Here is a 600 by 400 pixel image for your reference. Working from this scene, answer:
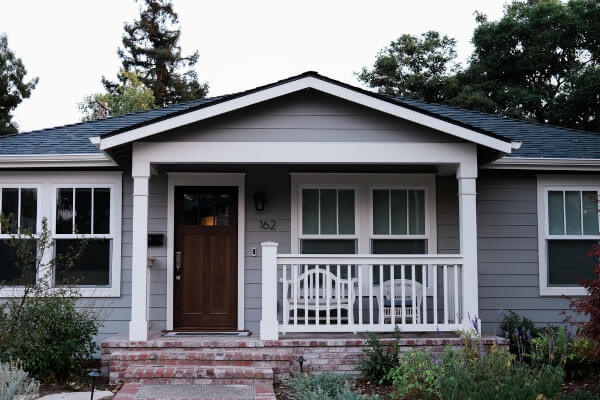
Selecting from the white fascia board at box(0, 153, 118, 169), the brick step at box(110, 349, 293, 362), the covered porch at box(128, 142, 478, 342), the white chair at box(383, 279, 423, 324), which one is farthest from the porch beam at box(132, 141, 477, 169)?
the brick step at box(110, 349, 293, 362)

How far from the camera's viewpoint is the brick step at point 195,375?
6359mm

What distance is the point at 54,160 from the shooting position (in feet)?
26.8

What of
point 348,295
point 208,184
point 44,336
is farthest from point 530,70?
point 44,336

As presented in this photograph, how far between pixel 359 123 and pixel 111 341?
3.86 meters

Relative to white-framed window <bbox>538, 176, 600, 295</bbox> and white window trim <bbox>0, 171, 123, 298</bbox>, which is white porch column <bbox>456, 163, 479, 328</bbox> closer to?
white-framed window <bbox>538, 176, 600, 295</bbox>

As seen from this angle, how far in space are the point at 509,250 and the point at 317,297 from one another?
3148 mm

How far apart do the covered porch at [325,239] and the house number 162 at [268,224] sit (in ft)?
0.10

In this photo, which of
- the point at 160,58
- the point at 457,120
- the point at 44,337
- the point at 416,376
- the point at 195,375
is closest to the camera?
the point at 416,376

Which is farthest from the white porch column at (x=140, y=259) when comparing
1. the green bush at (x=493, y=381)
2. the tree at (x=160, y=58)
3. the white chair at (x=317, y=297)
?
the tree at (x=160, y=58)

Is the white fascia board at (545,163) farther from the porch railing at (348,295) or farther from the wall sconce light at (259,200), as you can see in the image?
the wall sconce light at (259,200)

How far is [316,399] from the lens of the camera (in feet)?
18.4

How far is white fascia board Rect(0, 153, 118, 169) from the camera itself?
8156mm

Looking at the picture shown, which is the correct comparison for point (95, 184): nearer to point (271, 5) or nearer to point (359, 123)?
point (359, 123)

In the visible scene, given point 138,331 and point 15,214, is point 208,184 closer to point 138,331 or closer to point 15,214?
point 138,331
